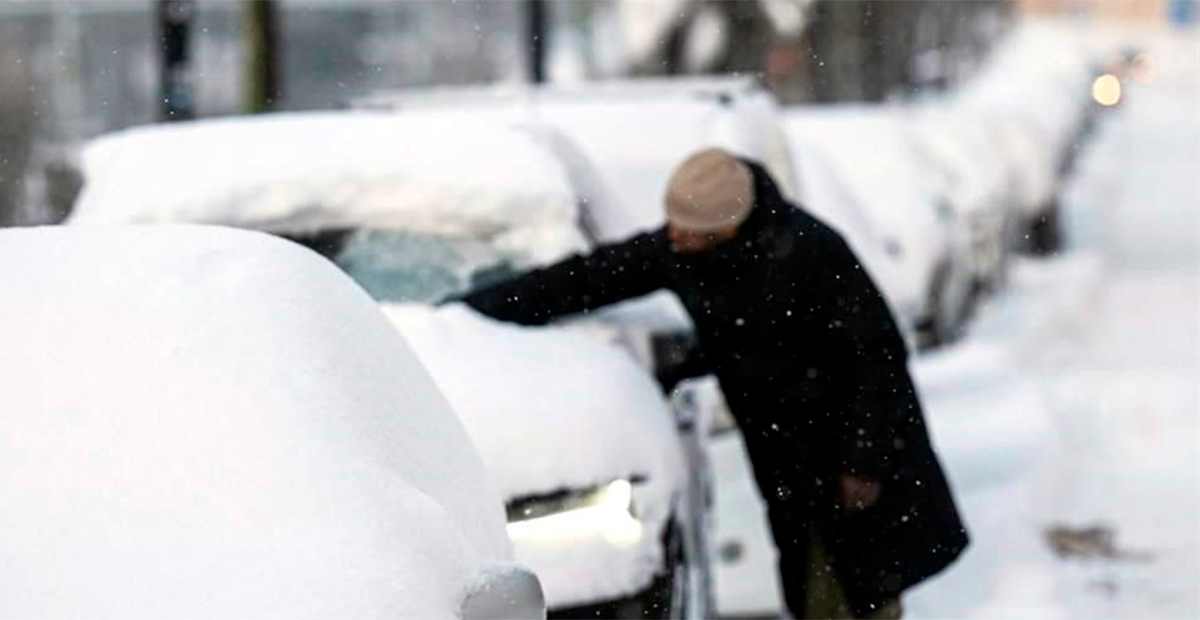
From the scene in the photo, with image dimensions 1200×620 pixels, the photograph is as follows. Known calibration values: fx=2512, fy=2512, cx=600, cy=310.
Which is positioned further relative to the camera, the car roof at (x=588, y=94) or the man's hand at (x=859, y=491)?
the car roof at (x=588, y=94)

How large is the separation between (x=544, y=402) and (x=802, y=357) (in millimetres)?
983

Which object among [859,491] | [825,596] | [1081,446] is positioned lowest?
[1081,446]

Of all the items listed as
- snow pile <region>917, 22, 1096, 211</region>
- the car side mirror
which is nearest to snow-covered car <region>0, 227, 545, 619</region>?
the car side mirror

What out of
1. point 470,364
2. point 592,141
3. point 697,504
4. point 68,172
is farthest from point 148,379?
point 68,172

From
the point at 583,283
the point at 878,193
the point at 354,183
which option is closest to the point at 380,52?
the point at 878,193

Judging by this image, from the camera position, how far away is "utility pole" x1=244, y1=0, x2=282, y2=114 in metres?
18.5

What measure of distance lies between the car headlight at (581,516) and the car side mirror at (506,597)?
1.72 m

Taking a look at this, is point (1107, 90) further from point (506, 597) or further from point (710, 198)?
point (506, 597)

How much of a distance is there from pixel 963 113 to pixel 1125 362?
9982 mm

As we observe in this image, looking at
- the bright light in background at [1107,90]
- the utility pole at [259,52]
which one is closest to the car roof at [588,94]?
the utility pole at [259,52]

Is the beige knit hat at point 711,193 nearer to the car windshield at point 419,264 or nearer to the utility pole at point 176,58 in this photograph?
the car windshield at point 419,264

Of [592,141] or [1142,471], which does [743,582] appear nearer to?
[592,141]

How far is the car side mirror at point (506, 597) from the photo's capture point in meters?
3.73

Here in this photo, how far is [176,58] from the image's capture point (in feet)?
51.1
